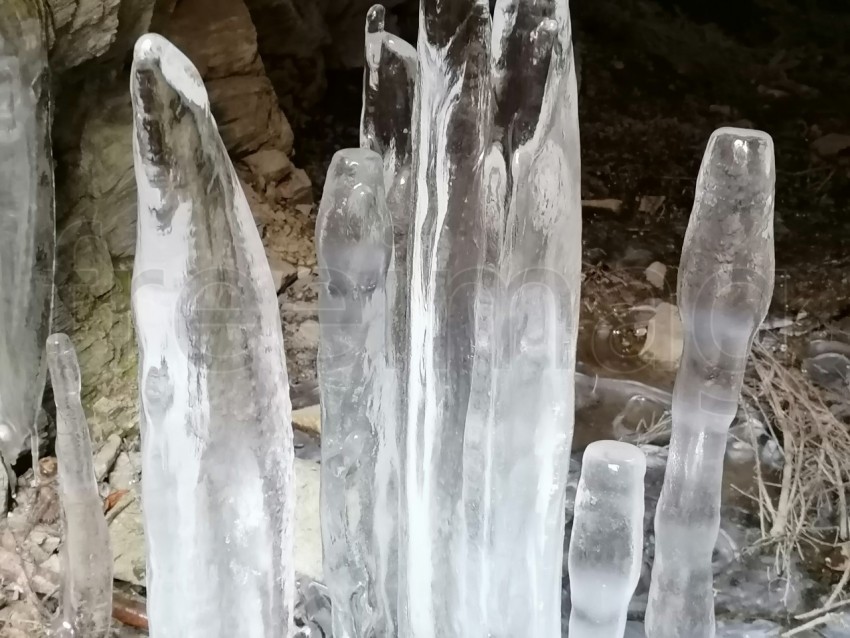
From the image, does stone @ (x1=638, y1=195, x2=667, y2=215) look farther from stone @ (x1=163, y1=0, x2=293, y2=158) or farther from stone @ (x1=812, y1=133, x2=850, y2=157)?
stone @ (x1=163, y1=0, x2=293, y2=158)

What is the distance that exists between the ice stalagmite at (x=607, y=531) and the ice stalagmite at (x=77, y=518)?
0.43 meters

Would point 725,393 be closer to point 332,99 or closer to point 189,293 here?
point 189,293

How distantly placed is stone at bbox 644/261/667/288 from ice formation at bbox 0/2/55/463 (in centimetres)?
73

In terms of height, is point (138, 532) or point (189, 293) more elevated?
point (189, 293)

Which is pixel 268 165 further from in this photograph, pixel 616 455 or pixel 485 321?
pixel 616 455

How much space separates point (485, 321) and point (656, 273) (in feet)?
1.80

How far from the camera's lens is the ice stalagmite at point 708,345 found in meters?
0.51

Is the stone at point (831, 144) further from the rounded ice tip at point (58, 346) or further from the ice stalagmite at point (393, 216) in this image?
the rounded ice tip at point (58, 346)

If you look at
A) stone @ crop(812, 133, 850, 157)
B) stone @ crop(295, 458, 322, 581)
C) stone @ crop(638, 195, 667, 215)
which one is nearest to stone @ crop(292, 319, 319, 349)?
stone @ crop(295, 458, 322, 581)

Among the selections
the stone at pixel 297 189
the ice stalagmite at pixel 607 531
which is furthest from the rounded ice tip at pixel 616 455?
the stone at pixel 297 189

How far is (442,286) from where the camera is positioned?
1.85 feet

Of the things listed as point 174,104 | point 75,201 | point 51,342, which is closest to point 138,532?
point 51,342

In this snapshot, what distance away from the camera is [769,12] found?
1.14 m

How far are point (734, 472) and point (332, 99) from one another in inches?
30.2
